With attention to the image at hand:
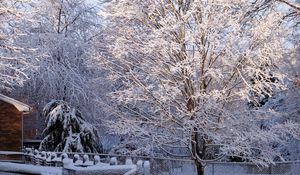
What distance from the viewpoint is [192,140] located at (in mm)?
13352

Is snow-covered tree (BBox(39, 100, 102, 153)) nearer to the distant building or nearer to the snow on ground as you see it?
the distant building

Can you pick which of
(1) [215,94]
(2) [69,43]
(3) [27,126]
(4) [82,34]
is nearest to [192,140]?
(1) [215,94]

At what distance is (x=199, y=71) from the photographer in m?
12.9

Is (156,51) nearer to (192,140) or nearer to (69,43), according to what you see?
(192,140)

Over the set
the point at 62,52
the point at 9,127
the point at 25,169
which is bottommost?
the point at 25,169

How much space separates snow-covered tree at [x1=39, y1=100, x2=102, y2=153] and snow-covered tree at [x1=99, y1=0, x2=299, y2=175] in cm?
1024

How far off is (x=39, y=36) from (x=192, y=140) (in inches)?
570

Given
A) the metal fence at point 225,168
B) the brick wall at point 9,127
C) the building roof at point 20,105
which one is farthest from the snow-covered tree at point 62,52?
the metal fence at point 225,168

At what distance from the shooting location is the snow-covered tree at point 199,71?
12.4 meters

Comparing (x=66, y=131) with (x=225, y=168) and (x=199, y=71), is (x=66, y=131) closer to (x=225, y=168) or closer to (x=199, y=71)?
(x=225, y=168)

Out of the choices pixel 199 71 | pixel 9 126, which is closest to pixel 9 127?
pixel 9 126

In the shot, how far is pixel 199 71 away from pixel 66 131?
13.2 meters

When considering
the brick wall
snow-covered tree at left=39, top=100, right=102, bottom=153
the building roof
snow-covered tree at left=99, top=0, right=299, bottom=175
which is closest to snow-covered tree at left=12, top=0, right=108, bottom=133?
snow-covered tree at left=39, top=100, right=102, bottom=153

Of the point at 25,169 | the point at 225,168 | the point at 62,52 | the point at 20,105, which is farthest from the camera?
the point at 62,52
